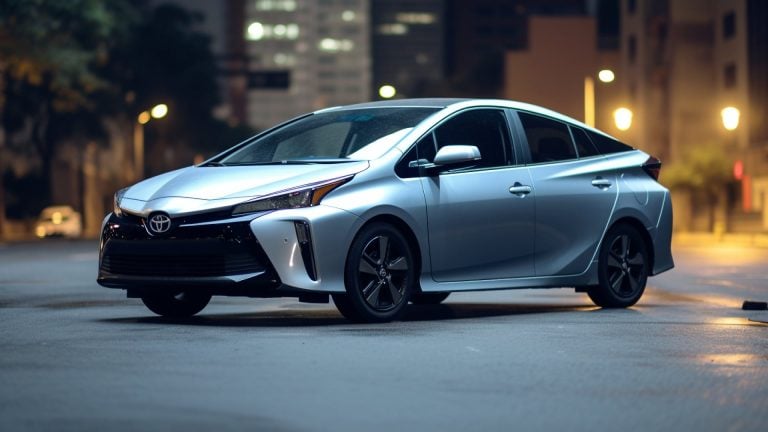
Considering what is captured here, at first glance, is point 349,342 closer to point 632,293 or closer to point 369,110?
point 369,110

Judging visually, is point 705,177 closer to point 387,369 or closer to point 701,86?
point 701,86

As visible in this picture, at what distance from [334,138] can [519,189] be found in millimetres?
1494

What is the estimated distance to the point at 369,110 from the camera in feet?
41.2

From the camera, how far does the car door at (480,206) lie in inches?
465

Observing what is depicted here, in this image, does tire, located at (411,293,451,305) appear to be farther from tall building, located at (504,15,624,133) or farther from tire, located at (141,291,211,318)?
tall building, located at (504,15,624,133)

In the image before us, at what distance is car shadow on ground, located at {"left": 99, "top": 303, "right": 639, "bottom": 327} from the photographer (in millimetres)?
11688

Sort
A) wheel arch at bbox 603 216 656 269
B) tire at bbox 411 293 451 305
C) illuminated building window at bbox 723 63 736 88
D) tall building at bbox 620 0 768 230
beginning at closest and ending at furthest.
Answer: wheel arch at bbox 603 216 656 269
tire at bbox 411 293 451 305
tall building at bbox 620 0 768 230
illuminated building window at bbox 723 63 736 88

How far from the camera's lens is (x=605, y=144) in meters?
13.8

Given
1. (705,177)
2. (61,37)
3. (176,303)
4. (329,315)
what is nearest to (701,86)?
(705,177)

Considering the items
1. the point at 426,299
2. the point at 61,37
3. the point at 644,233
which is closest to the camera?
the point at 644,233

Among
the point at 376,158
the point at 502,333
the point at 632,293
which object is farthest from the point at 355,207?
the point at 632,293

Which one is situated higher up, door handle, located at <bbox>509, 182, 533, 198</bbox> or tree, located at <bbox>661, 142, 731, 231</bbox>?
door handle, located at <bbox>509, 182, 533, 198</bbox>

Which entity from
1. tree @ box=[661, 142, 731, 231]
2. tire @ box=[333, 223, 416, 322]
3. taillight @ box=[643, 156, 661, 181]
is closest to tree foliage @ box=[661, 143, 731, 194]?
tree @ box=[661, 142, 731, 231]

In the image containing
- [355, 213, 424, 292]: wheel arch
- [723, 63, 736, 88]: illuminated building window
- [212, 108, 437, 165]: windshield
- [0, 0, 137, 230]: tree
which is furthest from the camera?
[723, 63, 736, 88]: illuminated building window
